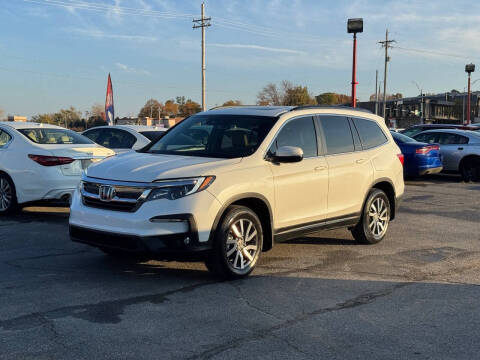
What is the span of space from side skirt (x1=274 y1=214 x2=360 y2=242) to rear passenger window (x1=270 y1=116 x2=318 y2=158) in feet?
2.72

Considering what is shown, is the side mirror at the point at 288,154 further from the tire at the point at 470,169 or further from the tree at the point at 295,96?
the tree at the point at 295,96

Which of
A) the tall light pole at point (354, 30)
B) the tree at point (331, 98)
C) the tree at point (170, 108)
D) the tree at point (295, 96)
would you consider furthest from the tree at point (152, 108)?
the tall light pole at point (354, 30)

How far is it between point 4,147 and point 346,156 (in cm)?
570

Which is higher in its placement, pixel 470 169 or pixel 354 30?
pixel 354 30

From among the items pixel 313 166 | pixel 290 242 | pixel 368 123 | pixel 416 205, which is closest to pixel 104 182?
pixel 313 166

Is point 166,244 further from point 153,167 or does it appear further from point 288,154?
point 288,154

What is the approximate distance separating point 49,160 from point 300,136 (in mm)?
4448

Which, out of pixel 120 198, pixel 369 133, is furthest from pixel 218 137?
pixel 369 133

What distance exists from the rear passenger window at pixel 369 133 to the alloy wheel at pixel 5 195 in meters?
5.65

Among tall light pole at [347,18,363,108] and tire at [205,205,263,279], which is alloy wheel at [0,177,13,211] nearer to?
tire at [205,205,263,279]

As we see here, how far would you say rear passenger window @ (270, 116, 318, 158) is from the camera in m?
6.42

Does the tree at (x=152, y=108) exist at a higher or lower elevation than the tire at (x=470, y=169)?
higher

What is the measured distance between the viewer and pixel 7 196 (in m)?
9.34

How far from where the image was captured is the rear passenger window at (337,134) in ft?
23.1
